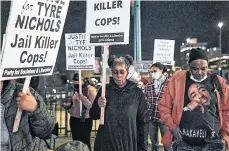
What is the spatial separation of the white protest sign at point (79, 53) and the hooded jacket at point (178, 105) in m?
4.26

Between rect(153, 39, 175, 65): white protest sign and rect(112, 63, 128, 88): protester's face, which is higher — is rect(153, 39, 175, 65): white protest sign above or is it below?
above

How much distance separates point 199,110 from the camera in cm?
473

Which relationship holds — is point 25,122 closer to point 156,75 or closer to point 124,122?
point 124,122

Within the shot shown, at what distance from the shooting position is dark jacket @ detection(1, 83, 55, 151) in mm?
3154

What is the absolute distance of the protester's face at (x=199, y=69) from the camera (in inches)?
189

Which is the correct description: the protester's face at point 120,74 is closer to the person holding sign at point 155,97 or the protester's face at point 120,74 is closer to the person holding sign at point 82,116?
the person holding sign at point 82,116

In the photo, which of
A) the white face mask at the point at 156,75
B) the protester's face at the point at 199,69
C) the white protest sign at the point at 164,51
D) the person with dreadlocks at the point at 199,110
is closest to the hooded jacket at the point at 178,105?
the person with dreadlocks at the point at 199,110

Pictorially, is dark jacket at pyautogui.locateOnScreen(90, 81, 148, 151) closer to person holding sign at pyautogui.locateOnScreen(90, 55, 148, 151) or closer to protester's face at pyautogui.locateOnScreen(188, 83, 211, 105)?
person holding sign at pyautogui.locateOnScreen(90, 55, 148, 151)

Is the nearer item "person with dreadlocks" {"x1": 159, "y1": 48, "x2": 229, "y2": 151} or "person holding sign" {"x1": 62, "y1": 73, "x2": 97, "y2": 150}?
"person with dreadlocks" {"x1": 159, "y1": 48, "x2": 229, "y2": 151}

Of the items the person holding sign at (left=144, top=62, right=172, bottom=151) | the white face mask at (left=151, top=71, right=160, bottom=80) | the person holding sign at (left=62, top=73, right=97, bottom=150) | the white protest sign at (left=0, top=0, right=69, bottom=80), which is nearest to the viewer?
the white protest sign at (left=0, top=0, right=69, bottom=80)

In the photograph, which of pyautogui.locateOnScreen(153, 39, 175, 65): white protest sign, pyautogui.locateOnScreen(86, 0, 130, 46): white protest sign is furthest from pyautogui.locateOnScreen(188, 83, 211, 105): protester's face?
pyautogui.locateOnScreen(153, 39, 175, 65): white protest sign

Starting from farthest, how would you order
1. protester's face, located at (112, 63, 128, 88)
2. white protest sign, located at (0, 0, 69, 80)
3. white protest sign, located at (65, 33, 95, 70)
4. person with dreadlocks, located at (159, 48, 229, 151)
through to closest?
white protest sign, located at (65, 33, 95, 70) < protester's face, located at (112, 63, 128, 88) < person with dreadlocks, located at (159, 48, 229, 151) < white protest sign, located at (0, 0, 69, 80)

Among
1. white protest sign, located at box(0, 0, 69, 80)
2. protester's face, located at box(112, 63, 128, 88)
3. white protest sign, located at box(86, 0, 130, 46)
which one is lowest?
protester's face, located at box(112, 63, 128, 88)

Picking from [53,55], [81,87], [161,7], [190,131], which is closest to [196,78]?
[190,131]
